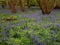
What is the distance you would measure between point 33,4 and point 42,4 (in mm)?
5930

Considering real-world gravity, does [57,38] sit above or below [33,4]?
above

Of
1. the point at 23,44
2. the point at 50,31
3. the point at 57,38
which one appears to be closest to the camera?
the point at 23,44

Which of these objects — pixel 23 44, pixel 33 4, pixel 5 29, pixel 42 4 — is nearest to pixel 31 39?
pixel 23 44

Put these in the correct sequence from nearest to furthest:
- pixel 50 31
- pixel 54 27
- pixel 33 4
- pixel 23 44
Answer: pixel 23 44, pixel 50 31, pixel 54 27, pixel 33 4

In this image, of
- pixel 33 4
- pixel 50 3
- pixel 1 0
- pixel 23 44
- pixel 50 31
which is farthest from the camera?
pixel 33 4

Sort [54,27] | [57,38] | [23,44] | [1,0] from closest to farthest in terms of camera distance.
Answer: [23,44] → [57,38] → [54,27] → [1,0]

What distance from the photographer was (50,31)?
5.45 meters

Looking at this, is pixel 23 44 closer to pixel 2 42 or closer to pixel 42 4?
pixel 2 42

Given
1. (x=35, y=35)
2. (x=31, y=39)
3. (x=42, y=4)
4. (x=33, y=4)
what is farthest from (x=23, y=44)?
(x=33, y=4)

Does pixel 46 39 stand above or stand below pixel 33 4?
above

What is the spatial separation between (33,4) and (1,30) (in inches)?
418

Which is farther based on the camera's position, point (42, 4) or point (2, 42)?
point (42, 4)

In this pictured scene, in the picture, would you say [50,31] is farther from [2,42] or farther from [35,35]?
[2,42]

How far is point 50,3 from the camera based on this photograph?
1009 centimetres
